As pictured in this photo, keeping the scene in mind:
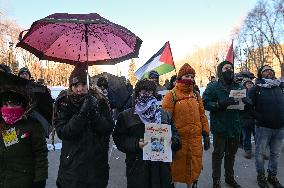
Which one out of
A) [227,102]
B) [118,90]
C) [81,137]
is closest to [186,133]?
[227,102]

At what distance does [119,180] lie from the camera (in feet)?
24.5

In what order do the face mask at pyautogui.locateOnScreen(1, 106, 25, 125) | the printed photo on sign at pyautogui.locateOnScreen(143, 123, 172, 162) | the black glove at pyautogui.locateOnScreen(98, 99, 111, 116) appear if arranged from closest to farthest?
the face mask at pyautogui.locateOnScreen(1, 106, 25, 125) < the black glove at pyautogui.locateOnScreen(98, 99, 111, 116) < the printed photo on sign at pyautogui.locateOnScreen(143, 123, 172, 162)

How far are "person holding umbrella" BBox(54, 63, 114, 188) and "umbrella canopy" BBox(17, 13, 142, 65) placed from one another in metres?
0.44

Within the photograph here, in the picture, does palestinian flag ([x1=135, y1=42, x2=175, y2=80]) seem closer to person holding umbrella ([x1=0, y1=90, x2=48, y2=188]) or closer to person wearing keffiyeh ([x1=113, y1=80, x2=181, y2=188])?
person wearing keffiyeh ([x1=113, y1=80, x2=181, y2=188])

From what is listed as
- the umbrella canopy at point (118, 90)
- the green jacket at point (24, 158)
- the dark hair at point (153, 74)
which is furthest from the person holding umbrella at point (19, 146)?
the umbrella canopy at point (118, 90)

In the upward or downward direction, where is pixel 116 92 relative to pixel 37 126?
upward

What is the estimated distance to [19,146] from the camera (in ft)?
12.3

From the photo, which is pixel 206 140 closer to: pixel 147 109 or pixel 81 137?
pixel 147 109

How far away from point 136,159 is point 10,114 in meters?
1.39

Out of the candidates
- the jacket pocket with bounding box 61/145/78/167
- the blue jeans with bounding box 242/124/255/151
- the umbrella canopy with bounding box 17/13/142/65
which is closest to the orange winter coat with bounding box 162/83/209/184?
the umbrella canopy with bounding box 17/13/142/65

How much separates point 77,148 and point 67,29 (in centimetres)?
134

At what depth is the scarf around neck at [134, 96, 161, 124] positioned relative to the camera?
445 cm

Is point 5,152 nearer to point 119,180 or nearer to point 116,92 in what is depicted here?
point 119,180

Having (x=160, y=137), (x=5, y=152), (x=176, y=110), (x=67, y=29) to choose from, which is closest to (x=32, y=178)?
(x=5, y=152)
